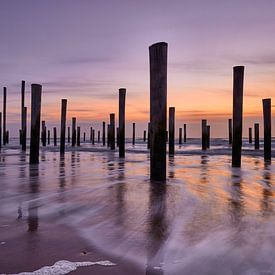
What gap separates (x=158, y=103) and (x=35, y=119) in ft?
16.7

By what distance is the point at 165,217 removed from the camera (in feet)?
12.5

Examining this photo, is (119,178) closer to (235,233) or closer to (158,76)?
(158,76)

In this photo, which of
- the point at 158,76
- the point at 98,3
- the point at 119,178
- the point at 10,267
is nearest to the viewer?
the point at 10,267

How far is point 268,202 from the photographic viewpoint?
4.78 m

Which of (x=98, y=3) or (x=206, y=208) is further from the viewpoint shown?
(x=98, y=3)

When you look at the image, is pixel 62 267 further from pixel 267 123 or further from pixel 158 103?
pixel 267 123

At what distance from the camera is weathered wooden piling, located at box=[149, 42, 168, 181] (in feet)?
22.3

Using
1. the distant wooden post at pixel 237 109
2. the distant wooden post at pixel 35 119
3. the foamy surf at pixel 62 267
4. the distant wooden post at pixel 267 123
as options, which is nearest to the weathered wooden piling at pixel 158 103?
the distant wooden post at pixel 237 109

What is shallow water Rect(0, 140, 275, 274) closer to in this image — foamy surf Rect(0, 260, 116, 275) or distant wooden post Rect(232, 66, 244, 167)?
foamy surf Rect(0, 260, 116, 275)

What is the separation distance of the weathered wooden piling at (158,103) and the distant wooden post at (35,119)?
4.42 m

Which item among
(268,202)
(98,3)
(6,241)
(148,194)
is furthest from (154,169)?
(98,3)

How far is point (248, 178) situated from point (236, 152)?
9.20ft

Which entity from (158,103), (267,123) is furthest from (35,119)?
(267,123)

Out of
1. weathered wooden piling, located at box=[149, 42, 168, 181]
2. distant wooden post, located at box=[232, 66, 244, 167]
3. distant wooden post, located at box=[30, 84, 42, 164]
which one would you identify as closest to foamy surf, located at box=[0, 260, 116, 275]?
weathered wooden piling, located at box=[149, 42, 168, 181]
